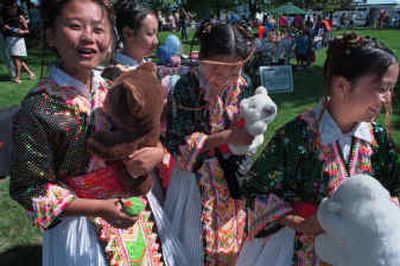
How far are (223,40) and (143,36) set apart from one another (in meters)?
0.84

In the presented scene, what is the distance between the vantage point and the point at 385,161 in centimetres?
186

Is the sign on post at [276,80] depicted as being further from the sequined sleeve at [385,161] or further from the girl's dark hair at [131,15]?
the sequined sleeve at [385,161]

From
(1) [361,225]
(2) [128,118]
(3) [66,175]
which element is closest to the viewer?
(1) [361,225]

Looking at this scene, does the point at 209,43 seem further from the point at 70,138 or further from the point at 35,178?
the point at 35,178

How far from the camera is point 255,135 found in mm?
1860

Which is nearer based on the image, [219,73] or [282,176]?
[282,176]

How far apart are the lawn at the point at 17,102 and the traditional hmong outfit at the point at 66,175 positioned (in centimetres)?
174

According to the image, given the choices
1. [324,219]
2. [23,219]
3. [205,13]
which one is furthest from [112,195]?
[205,13]

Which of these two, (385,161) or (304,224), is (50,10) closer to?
(304,224)

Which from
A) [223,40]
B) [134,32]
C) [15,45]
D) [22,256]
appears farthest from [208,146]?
[15,45]

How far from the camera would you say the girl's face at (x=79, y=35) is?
152cm

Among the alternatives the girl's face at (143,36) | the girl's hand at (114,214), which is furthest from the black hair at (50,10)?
the girl's face at (143,36)

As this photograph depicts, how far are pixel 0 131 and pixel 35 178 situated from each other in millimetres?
1836

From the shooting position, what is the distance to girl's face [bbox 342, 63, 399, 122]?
65.1 inches
